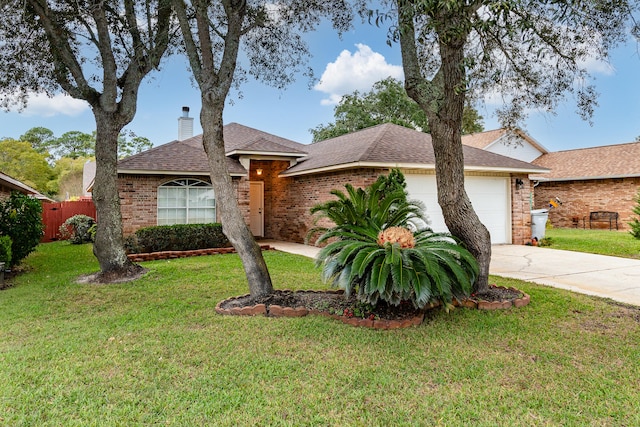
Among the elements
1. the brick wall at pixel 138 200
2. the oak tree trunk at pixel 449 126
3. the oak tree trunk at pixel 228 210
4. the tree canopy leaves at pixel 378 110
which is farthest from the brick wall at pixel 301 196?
the tree canopy leaves at pixel 378 110

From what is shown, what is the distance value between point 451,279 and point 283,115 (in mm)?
15751

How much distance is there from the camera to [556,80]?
7270mm

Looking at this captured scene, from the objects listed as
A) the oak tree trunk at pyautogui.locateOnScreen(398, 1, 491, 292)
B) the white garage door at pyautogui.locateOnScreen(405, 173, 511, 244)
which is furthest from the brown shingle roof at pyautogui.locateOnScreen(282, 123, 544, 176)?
the oak tree trunk at pyautogui.locateOnScreen(398, 1, 491, 292)

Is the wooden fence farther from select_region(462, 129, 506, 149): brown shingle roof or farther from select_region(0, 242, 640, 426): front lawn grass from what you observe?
select_region(462, 129, 506, 149): brown shingle roof

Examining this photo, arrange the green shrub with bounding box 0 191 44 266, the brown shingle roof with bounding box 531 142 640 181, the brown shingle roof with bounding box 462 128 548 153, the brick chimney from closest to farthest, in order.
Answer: the green shrub with bounding box 0 191 44 266 < the brown shingle roof with bounding box 531 142 640 181 < the brick chimney < the brown shingle roof with bounding box 462 128 548 153

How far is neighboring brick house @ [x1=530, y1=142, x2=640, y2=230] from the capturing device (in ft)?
59.9

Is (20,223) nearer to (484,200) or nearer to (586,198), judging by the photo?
(484,200)

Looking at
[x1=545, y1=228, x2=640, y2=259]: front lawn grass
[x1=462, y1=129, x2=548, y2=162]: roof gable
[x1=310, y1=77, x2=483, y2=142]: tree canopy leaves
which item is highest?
[x1=310, y1=77, x2=483, y2=142]: tree canopy leaves

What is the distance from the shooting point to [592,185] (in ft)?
63.7

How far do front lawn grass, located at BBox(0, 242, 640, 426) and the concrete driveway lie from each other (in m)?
0.99

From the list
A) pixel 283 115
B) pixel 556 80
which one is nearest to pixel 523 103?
pixel 556 80

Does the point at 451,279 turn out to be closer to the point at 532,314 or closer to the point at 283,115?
the point at 532,314

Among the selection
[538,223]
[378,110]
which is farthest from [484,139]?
[538,223]

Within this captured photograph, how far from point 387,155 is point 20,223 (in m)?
9.64
